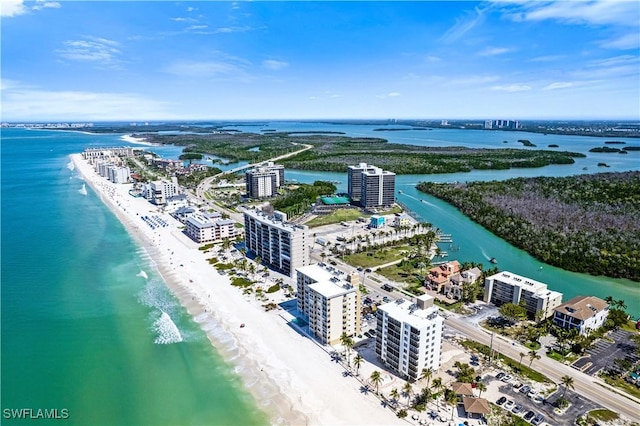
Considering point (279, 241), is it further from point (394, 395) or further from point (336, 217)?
point (336, 217)

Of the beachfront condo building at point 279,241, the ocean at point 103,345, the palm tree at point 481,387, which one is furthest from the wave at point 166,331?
the palm tree at point 481,387

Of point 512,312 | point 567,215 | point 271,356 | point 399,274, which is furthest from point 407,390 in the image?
point 567,215

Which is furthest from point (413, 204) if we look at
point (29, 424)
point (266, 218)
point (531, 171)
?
point (29, 424)

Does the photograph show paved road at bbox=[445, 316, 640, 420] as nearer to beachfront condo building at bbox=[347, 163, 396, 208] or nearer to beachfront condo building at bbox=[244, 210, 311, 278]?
beachfront condo building at bbox=[244, 210, 311, 278]

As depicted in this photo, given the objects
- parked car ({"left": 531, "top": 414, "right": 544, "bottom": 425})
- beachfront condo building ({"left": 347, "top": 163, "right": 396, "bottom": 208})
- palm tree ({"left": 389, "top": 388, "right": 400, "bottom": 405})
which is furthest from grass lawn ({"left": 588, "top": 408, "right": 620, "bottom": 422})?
beachfront condo building ({"left": 347, "top": 163, "right": 396, "bottom": 208})

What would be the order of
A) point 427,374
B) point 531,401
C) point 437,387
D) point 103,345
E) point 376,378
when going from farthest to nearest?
point 103,345
point 437,387
point 376,378
point 427,374
point 531,401

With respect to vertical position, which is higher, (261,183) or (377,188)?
(377,188)
